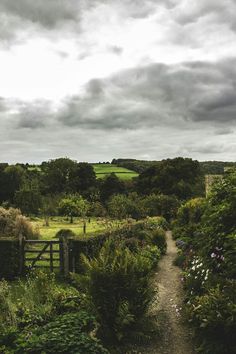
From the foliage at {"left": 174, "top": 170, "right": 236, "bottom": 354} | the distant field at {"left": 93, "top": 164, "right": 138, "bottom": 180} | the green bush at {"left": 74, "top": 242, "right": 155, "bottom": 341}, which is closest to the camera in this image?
the foliage at {"left": 174, "top": 170, "right": 236, "bottom": 354}

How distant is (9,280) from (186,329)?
10.0m

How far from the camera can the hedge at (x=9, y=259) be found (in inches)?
655

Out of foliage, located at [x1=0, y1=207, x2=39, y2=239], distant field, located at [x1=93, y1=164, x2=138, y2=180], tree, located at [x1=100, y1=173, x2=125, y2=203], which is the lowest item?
foliage, located at [x1=0, y1=207, x2=39, y2=239]

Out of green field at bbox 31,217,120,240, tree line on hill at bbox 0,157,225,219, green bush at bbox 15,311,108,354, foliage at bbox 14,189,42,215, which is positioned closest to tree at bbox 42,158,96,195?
tree line on hill at bbox 0,157,225,219

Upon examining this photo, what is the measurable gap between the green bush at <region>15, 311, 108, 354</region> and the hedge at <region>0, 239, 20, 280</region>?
32.2ft

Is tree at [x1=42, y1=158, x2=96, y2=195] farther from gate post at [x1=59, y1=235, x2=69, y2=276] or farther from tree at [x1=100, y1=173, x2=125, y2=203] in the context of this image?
gate post at [x1=59, y1=235, x2=69, y2=276]

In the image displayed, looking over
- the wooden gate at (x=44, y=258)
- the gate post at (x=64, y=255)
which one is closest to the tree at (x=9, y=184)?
the wooden gate at (x=44, y=258)

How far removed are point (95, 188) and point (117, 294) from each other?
56.7 m

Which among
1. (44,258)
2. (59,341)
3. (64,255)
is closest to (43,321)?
(59,341)

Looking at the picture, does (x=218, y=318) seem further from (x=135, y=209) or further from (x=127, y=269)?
(x=135, y=209)

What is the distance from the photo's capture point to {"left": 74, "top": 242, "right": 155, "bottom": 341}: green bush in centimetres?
798

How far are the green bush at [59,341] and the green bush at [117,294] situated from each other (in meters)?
0.85

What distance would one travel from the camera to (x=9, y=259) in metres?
16.7

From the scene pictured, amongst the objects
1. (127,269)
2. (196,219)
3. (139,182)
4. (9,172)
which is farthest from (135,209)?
(127,269)
